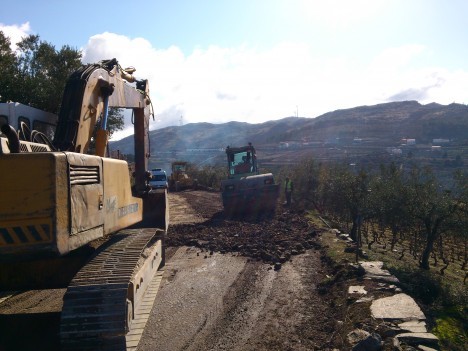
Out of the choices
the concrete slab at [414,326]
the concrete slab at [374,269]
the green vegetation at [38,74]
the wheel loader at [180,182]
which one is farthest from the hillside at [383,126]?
the concrete slab at [414,326]

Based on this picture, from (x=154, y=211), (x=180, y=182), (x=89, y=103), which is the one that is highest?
(x=89, y=103)

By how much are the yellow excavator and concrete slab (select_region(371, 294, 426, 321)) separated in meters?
3.54

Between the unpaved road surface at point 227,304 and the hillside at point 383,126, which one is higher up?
the hillside at point 383,126

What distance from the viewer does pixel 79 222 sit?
14.6 feet

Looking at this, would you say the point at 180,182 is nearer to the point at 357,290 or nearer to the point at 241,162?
the point at 241,162

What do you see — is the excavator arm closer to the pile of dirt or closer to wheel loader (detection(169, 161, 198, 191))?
the pile of dirt

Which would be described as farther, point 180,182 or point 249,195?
point 180,182

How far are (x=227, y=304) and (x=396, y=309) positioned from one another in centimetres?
276

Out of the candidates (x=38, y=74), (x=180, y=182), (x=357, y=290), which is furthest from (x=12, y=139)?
(x=180, y=182)

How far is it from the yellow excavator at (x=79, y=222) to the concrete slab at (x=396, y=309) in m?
3.54

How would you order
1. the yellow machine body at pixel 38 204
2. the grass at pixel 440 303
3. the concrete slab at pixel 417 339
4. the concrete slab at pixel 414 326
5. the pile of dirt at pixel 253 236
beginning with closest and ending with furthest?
1. the yellow machine body at pixel 38 204
2. the concrete slab at pixel 417 339
3. the concrete slab at pixel 414 326
4. the grass at pixel 440 303
5. the pile of dirt at pixel 253 236

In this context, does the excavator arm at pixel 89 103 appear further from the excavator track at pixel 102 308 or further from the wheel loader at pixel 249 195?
the wheel loader at pixel 249 195

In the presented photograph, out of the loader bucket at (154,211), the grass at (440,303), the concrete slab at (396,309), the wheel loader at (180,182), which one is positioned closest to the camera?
the concrete slab at (396,309)

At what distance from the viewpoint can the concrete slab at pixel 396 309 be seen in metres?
6.83
